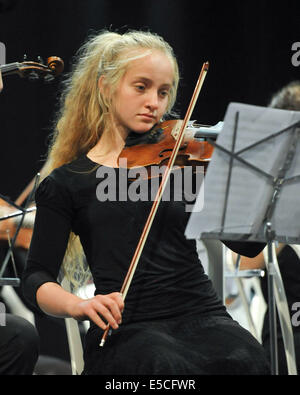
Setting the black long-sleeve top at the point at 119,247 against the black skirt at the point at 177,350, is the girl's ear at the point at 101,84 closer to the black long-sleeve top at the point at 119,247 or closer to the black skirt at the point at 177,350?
the black long-sleeve top at the point at 119,247

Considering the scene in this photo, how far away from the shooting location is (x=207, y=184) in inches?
40.3

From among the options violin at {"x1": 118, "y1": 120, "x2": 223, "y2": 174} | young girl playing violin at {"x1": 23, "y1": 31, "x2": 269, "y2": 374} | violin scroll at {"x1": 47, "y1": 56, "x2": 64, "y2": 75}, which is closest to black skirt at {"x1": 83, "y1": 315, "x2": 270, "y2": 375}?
young girl playing violin at {"x1": 23, "y1": 31, "x2": 269, "y2": 374}

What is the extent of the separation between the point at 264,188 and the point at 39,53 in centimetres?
189

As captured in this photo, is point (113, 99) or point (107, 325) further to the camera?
point (113, 99)

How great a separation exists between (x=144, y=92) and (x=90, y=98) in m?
0.19

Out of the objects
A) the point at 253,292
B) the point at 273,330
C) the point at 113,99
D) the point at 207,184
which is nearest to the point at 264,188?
the point at 207,184

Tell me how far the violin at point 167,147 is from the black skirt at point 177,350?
349mm

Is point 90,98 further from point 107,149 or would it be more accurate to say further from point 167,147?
point 167,147

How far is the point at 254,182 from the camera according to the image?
1.07m

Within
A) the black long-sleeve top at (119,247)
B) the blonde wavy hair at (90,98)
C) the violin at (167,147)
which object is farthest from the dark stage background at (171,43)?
the black long-sleeve top at (119,247)

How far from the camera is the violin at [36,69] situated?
1.68m

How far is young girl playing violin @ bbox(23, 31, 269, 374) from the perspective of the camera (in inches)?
43.7

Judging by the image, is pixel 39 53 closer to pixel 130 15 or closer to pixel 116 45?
pixel 130 15
